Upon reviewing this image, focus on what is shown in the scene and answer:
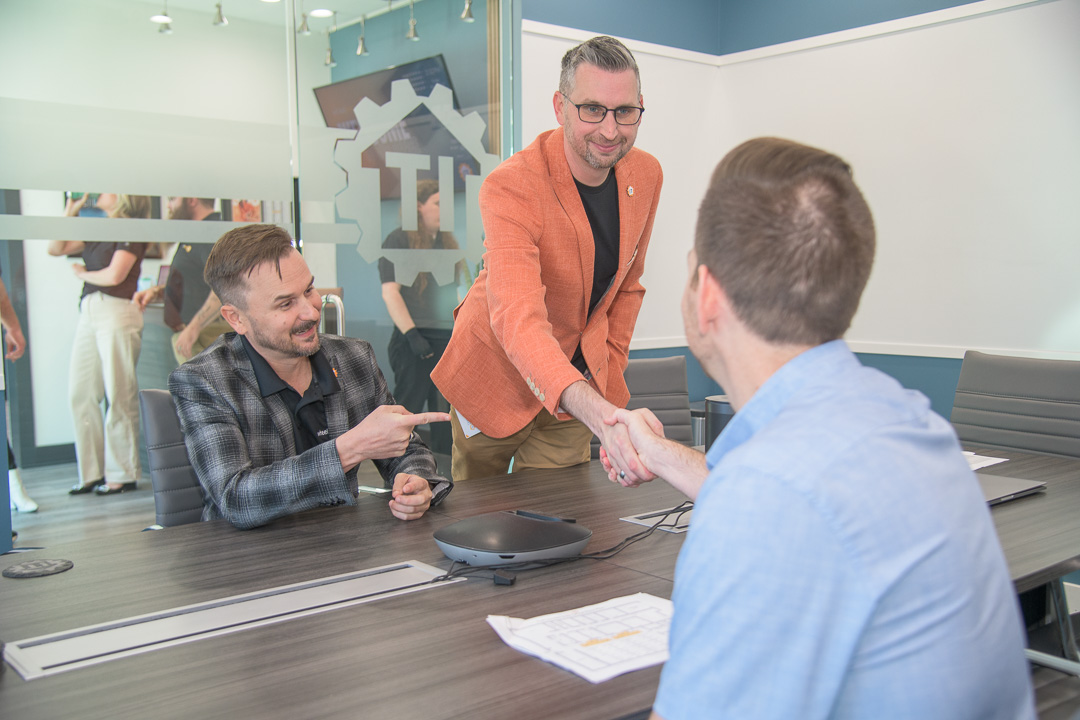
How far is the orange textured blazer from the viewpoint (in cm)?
217

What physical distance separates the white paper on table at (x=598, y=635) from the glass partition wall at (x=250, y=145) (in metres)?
2.74

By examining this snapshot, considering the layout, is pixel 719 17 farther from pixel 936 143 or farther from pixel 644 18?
pixel 936 143

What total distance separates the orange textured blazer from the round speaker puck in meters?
1.00

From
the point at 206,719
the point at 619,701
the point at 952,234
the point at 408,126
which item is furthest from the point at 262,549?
the point at 952,234

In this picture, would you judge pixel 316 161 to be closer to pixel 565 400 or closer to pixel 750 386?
pixel 565 400

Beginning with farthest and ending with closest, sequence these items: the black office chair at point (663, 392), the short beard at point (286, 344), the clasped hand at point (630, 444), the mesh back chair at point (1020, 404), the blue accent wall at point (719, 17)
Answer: the blue accent wall at point (719, 17)
the black office chair at point (663, 392)
the mesh back chair at point (1020, 404)
the short beard at point (286, 344)
the clasped hand at point (630, 444)

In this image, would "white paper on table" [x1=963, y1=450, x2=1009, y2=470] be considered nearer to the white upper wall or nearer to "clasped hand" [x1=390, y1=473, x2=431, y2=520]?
"clasped hand" [x1=390, y1=473, x2=431, y2=520]

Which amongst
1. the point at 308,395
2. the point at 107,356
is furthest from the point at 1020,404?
the point at 107,356

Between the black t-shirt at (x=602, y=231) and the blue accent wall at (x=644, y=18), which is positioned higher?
the blue accent wall at (x=644, y=18)

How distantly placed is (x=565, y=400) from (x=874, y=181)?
11.1 ft

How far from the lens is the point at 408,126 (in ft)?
13.9

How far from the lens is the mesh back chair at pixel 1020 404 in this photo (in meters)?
2.80

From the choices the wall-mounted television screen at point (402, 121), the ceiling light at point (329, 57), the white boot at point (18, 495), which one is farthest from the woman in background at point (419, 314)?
the white boot at point (18, 495)

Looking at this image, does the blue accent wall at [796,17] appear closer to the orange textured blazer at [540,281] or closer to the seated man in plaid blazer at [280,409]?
the orange textured blazer at [540,281]
